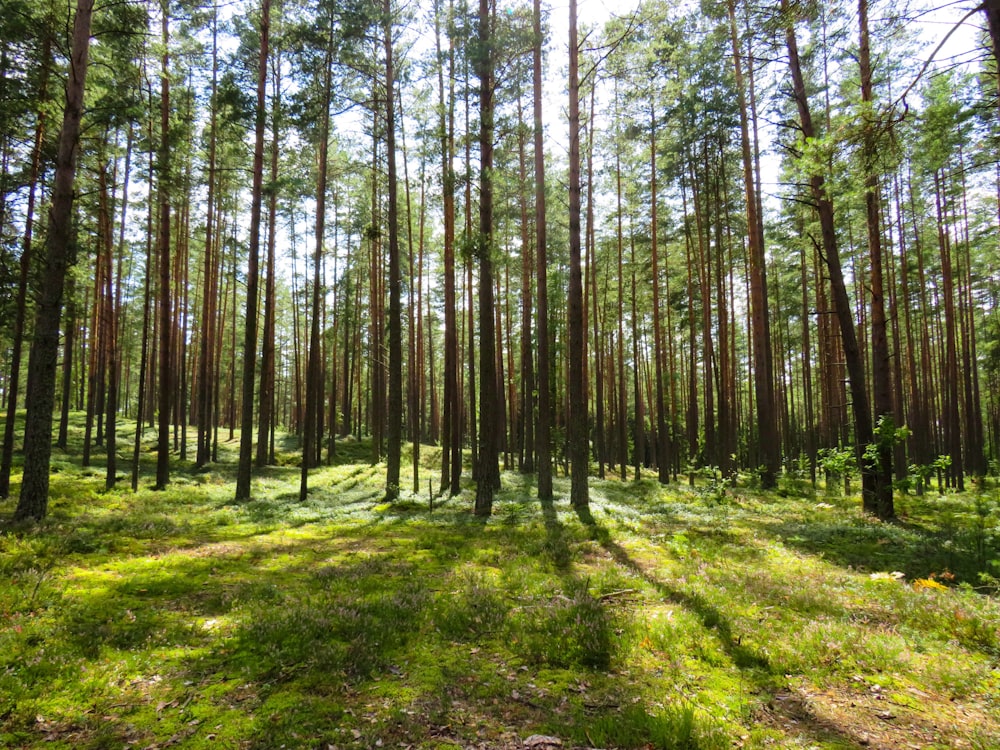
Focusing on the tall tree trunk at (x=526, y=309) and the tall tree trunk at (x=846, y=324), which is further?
the tall tree trunk at (x=526, y=309)

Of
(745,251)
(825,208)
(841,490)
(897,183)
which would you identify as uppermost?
(897,183)

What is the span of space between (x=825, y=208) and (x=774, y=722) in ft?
41.6

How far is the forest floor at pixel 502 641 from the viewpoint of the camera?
3.58 meters

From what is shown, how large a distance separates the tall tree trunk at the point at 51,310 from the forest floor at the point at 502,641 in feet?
2.95

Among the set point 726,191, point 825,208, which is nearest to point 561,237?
point 726,191

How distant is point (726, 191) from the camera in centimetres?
2094

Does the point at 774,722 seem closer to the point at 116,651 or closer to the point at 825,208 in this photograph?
the point at 116,651

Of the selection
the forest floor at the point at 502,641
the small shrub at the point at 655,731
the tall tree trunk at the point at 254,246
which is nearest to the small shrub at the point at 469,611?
the forest floor at the point at 502,641

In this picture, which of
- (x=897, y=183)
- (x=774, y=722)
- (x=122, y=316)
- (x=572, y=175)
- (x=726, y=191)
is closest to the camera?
(x=774, y=722)

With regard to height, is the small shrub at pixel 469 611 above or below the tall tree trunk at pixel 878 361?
below

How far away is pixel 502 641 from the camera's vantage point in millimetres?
5238

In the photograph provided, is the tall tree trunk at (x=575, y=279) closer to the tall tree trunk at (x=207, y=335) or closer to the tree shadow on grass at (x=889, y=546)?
the tree shadow on grass at (x=889, y=546)

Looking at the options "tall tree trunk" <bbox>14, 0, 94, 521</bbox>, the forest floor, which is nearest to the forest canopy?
"tall tree trunk" <bbox>14, 0, 94, 521</bbox>

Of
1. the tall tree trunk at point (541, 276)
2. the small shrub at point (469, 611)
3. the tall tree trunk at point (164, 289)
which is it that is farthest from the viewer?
the tall tree trunk at point (164, 289)
